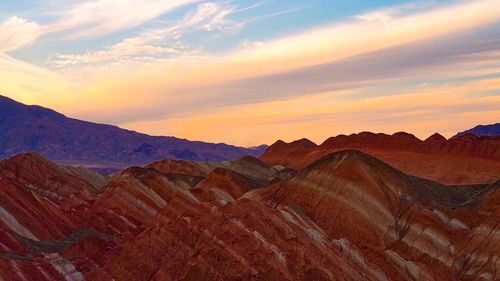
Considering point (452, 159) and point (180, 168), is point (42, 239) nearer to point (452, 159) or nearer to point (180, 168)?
point (180, 168)

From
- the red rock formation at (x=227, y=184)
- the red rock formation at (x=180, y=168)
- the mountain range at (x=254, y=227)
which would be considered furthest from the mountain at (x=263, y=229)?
the red rock formation at (x=180, y=168)

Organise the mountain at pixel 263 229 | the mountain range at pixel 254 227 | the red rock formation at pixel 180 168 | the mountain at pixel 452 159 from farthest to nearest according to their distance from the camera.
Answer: the red rock formation at pixel 180 168 < the mountain at pixel 452 159 < the mountain range at pixel 254 227 < the mountain at pixel 263 229

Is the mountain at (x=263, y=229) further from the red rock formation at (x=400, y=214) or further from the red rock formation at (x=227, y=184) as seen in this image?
the red rock formation at (x=227, y=184)

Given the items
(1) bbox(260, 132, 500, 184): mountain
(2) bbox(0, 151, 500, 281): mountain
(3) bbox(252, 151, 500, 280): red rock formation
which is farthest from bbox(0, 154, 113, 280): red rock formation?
(1) bbox(260, 132, 500, 184): mountain

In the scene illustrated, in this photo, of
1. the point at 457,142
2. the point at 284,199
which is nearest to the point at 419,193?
the point at 284,199

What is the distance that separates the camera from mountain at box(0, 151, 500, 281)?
174 feet

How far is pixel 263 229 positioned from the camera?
54500mm

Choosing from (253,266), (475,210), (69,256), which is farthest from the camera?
(475,210)

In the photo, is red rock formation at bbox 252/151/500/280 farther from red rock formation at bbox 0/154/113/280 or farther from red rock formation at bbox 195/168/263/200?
red rock formation at bbox 0/154/113/280

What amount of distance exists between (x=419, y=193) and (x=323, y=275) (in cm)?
3830

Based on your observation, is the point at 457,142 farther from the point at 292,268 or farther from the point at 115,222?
the point at 292,268

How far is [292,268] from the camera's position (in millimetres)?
50719

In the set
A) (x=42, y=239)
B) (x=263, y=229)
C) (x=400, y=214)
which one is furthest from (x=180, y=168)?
(x=263, y=229)

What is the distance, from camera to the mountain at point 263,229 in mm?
52938
